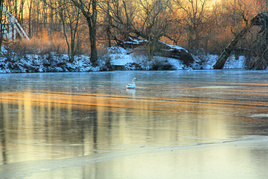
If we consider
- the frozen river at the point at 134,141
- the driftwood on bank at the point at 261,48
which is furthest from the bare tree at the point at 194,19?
the frozen river at the point at 134,141

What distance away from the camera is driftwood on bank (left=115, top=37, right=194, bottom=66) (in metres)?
41.9

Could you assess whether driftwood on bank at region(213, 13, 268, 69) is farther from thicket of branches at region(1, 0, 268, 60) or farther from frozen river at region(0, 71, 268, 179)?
frozen river at region(0, 71, 268, 179)

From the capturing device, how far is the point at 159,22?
4416 cm

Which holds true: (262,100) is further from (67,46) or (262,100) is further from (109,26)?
(109,26)

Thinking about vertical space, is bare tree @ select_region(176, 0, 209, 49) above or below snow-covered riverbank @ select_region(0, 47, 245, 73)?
above

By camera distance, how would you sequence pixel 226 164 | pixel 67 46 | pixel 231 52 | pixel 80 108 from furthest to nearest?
pixel 231 52 < pixel 67 46 < pixel 80 108 < pixel 226 164

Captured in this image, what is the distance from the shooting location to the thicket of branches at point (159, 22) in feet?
139

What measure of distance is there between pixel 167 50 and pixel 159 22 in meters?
4.00

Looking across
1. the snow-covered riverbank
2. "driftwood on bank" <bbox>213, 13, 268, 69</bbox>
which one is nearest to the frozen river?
the snow-covered riverbank

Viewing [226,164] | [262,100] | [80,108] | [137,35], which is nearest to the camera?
[226,164]

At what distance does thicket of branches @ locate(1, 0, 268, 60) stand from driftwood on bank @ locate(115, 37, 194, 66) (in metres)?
0.71

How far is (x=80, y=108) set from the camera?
32.4 feet

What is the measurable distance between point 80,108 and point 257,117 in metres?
4.16

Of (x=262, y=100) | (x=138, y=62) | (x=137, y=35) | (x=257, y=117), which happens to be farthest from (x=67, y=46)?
(x=257, y=117)
